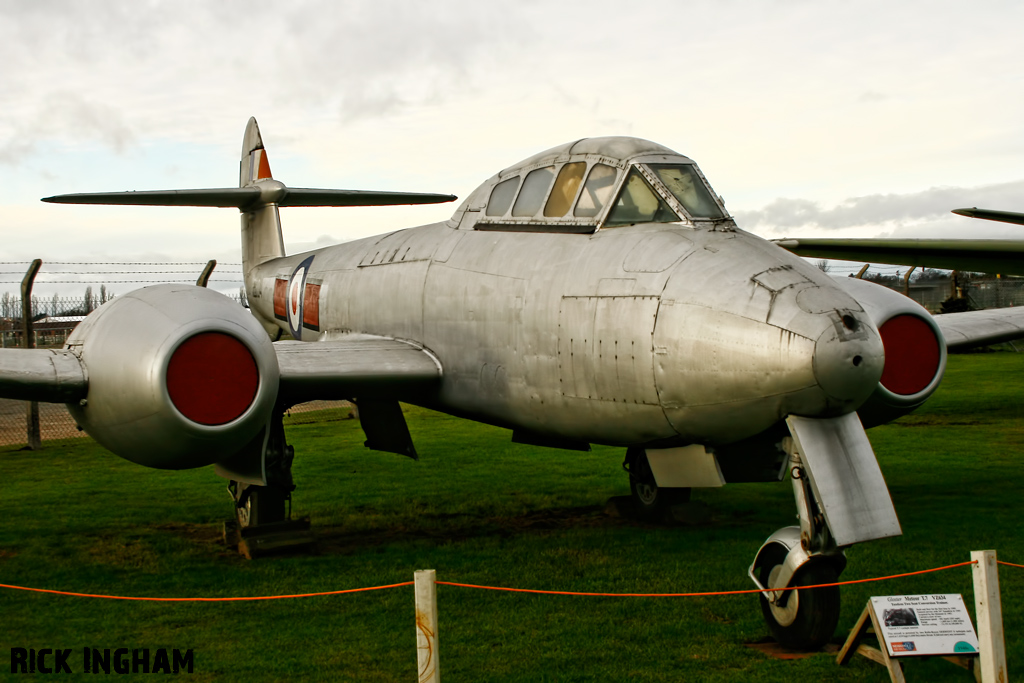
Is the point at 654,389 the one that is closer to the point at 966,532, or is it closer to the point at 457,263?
the point at 457,263

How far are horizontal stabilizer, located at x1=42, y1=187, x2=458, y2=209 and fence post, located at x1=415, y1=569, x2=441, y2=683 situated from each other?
8.56m

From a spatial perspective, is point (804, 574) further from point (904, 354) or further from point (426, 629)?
point (904, 354)

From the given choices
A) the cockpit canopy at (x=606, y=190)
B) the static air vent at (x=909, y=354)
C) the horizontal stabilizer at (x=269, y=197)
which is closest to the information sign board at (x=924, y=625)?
the static air vent at (x=909, y=354)

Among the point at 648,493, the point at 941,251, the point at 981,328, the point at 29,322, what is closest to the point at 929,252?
the point at 941,251

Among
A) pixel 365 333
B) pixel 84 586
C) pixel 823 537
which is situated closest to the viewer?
pixel 823 537

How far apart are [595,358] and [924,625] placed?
7.29ft

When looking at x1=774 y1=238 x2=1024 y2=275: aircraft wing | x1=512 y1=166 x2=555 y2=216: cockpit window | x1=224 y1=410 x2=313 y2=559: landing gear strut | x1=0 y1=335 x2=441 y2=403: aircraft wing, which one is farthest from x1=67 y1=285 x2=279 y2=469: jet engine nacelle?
x1=774 y1=238 x2=1024 y2=275: aircraft wing

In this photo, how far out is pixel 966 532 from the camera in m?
7.17

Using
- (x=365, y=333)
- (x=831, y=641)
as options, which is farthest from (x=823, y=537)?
(x=365, y=333)

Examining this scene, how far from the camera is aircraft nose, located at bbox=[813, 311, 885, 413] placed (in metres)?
4.23

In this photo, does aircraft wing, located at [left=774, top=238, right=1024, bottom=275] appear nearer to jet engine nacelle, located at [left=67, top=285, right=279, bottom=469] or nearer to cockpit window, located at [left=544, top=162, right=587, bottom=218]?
cockpit window, located at [left=544, top=162, right=587, bottom=218]

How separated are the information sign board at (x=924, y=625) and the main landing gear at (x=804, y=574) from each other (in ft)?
1.13

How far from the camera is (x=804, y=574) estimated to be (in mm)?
4570

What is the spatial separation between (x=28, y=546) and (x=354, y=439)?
7435 millimetres
